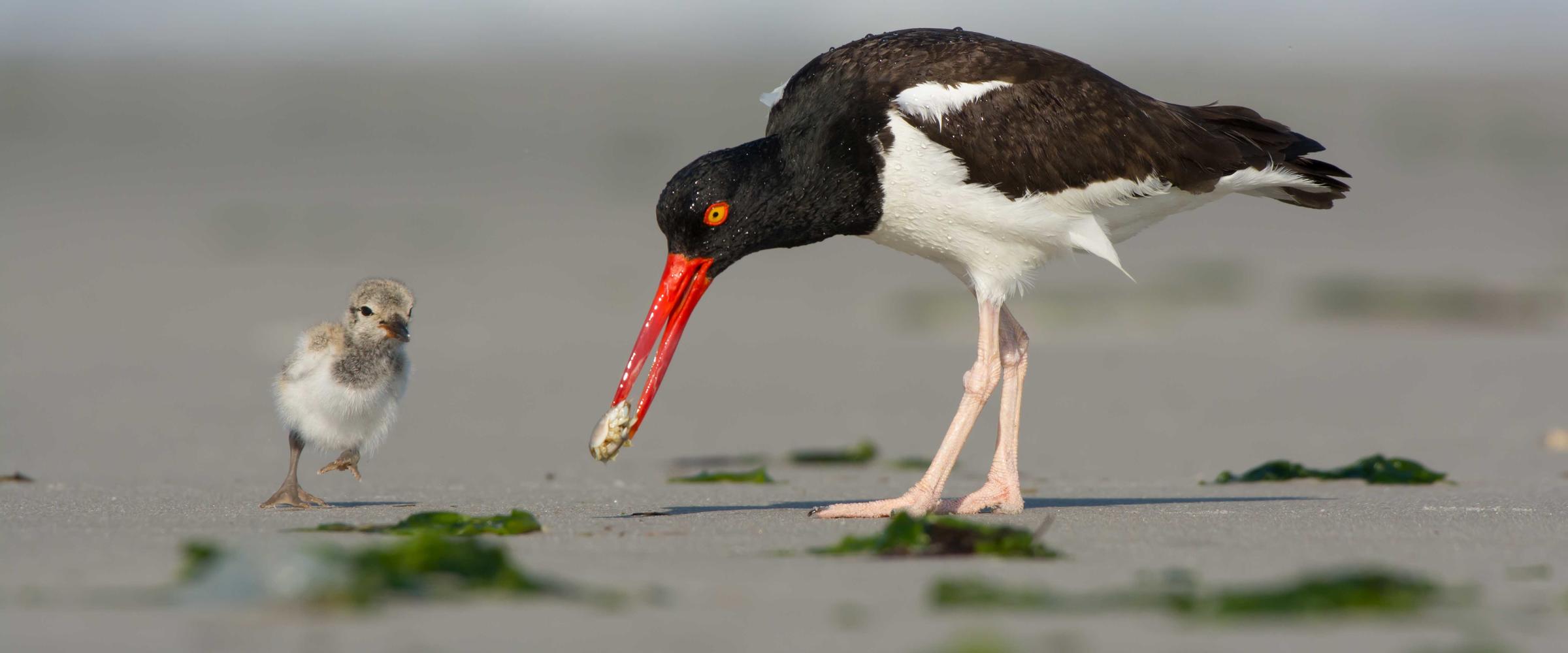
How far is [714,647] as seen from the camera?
140 inches

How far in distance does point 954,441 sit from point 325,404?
8.50 feet

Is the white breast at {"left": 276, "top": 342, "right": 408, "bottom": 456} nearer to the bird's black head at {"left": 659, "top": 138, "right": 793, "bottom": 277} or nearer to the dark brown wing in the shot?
the bird's black head at {"left": 659, "top": 138, "right": 793, "bottom": 277}

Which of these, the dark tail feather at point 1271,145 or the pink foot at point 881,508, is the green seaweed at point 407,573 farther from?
the dark tail feather at point 1271,145

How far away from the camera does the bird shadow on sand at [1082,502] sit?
21.7ft

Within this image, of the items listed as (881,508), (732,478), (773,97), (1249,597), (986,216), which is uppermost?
(773,97)

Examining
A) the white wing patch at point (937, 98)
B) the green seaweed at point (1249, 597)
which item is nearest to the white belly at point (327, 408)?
the white wing patch at point (937, 98)

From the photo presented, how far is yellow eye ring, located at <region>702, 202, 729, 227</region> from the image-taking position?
6.53 m

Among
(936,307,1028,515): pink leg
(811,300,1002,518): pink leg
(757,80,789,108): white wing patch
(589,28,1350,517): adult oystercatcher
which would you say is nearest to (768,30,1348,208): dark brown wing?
(589,28,1350,517): adult oystercatcher

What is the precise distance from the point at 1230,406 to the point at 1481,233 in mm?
10993

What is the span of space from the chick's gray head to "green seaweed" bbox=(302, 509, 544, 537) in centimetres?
156

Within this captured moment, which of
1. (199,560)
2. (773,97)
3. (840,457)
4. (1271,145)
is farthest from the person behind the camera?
(840,457)

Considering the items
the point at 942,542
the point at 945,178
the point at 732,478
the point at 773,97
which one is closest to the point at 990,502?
the point at 945,178

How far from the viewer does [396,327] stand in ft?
22.9

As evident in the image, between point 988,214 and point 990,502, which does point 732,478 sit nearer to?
point 990,502
